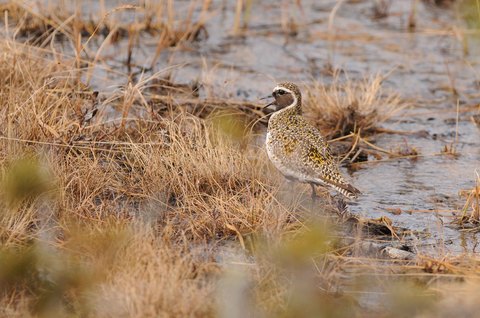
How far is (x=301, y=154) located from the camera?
6.94 m

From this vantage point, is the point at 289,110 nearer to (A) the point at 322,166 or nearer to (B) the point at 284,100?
(B) the point at 284,100

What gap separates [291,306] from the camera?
16.9 feet

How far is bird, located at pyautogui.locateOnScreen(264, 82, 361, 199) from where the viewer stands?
685 cm

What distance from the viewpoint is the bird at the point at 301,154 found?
6.85 meters

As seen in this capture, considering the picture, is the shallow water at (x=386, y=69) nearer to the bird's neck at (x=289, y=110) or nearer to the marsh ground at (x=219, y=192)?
the marsh ground at (x=219, y=192)

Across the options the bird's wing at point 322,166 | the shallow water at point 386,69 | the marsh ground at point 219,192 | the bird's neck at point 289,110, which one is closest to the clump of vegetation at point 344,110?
the marsh ground at point 219,192

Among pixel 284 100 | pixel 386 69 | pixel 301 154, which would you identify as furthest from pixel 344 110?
pixel 386 69

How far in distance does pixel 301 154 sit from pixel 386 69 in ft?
16.7

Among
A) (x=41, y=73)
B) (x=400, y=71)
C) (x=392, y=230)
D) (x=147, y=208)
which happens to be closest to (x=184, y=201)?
(x=147, y=208)

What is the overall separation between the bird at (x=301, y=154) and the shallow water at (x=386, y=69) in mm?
652

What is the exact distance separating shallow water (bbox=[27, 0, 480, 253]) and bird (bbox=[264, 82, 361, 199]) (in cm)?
65

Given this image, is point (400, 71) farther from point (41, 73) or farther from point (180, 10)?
point (41, 73)

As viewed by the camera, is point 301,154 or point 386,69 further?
point 386,69

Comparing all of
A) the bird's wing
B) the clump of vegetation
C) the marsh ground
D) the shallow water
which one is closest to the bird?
the bird's wing
